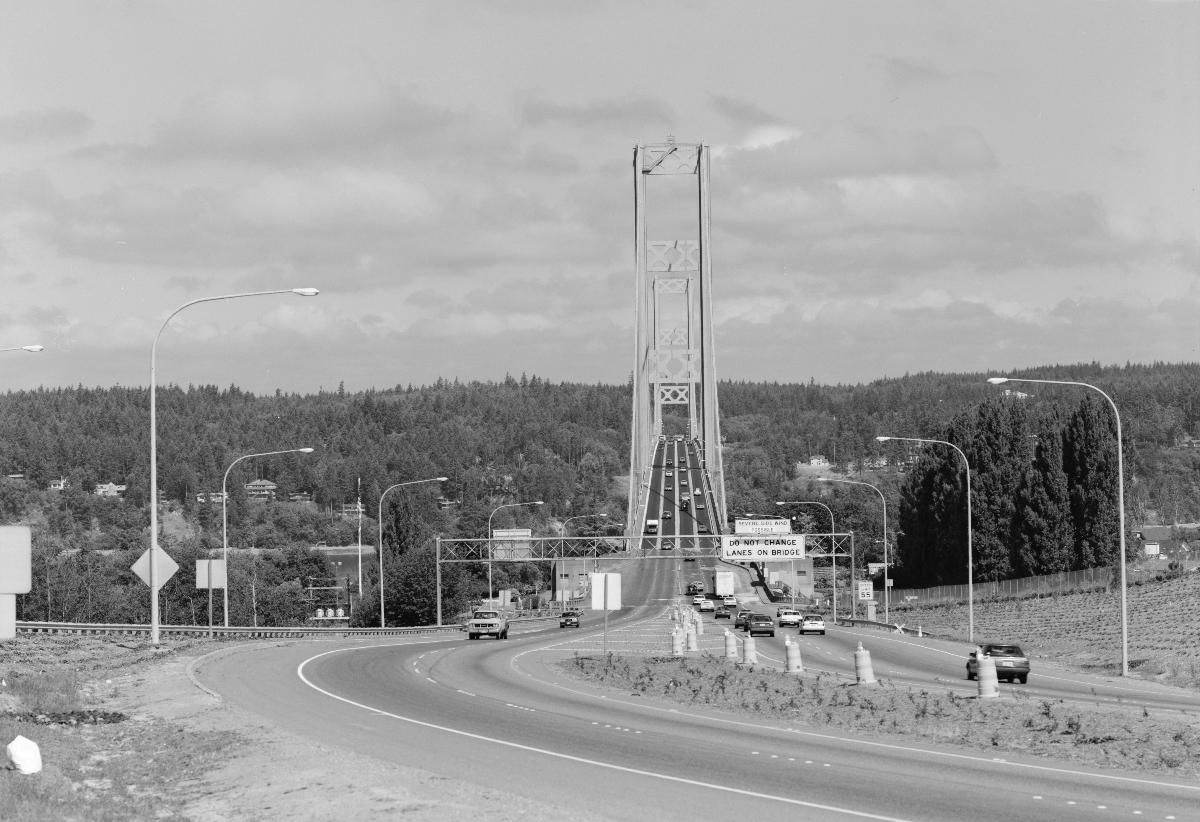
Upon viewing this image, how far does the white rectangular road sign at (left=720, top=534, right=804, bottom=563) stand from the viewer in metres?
92.4

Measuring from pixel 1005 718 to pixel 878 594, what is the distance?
10594 centimetres

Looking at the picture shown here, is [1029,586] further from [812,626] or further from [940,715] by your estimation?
[940,715]

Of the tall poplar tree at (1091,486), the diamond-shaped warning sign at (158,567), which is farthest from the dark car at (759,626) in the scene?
the tall poplar tree at (1091,486)

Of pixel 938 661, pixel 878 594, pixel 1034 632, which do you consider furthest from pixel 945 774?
pixel 878 594

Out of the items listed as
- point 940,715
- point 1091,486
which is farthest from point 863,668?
point 1091,486

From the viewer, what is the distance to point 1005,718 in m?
27.7

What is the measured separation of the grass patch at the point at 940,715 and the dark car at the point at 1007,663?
4.71m

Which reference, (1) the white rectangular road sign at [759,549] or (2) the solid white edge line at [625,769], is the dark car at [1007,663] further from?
(1) the white rectangular road sign at [759,549]

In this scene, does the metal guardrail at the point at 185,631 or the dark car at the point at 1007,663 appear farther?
the metal guardrail at the point at 185,631

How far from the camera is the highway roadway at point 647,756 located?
18.3 m

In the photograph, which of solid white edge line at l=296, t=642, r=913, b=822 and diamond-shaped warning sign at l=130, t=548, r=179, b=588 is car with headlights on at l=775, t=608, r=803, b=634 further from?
solid white edge line at l=296, t=642, r=913, b=822

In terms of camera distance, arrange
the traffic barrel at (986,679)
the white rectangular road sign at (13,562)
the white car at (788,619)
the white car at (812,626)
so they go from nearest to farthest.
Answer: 1. the white rectangular road sign at (13,562)
2. the traffic barrel at (986,679)
3. the white car at (812,626)
4. the white car at (788,619)

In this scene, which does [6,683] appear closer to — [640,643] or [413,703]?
[413,703]

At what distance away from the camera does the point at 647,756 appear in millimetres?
23094
